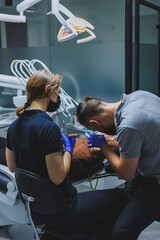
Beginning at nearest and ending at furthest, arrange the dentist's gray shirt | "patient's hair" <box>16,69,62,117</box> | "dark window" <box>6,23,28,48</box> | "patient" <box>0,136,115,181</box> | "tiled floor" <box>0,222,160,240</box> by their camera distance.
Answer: the dentist's gray shirt, "patient's hair" <box>16,69,62,117</box>, "patient" <box>0,136,115,181</box>, "tiled floor" <box>0,222,160,240</box>, "dark window" <box>6,23,28,48</box>

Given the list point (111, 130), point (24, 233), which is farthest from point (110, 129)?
point (24, 233)

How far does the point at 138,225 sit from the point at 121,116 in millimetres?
446

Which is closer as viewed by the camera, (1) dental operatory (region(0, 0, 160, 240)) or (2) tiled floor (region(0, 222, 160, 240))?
(1) dental operatory (region(0, 0, 160, 240))

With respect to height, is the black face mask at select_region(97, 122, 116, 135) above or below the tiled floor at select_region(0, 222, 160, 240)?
above

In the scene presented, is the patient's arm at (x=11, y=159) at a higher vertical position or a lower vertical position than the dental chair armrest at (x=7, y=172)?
higher

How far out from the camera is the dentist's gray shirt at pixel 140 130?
1125 mm

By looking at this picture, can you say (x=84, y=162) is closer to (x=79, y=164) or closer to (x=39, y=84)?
(x=79, y=164)

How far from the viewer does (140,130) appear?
1.12 metres

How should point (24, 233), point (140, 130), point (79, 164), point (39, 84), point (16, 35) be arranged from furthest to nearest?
→ point (16, 35)
point (24, 233)
point (79, 164)
point (39, 84)
point (140, 130)

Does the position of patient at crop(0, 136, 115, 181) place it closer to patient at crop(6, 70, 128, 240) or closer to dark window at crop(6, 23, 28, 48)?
patient at crop(6, 70, 128, 240)

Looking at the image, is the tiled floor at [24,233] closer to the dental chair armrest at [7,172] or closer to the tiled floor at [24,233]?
the tiled floor at [24,233]

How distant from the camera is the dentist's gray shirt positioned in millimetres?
1125

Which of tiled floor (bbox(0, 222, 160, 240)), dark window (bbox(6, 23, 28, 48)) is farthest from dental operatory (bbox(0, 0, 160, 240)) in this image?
dark window (bbox(6, 23, 28, 48))

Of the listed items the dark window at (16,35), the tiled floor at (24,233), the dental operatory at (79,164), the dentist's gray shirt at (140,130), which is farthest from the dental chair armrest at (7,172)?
the dark window at (16,35)
